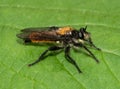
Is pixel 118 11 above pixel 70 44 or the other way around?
above

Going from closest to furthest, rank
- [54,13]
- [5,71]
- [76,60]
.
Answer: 1. [5,71]
2. [76,60]
3. [54,13]

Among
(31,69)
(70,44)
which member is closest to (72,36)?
Result: (70,44)

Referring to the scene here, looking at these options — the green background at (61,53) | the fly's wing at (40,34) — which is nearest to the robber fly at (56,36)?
the fly's wing at (40,34)

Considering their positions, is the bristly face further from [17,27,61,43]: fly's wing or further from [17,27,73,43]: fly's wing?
[17,27,61,43]: fly's wing

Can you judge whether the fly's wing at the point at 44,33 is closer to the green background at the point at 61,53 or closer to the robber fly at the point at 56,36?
the robber fly at the point at 56,36

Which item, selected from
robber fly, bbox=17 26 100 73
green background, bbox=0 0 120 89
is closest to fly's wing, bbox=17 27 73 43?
robber fly, bbox=17 26 100 73

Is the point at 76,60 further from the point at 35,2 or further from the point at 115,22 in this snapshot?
the point at 35,2

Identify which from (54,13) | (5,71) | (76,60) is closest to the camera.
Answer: (5,71)
